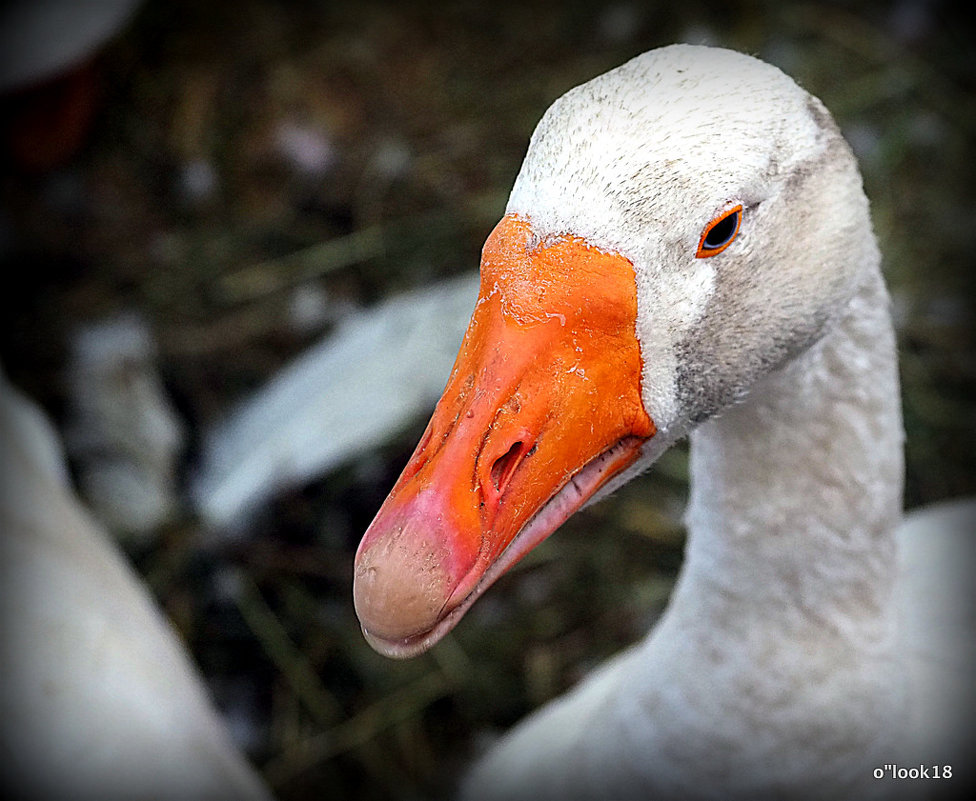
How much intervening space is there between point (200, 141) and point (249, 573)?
5.20ft

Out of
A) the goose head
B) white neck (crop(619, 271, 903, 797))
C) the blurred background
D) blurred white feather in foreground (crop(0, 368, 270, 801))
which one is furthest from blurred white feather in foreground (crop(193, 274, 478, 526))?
the goose head

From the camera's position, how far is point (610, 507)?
2.76m

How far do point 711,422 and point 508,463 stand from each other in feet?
1.48

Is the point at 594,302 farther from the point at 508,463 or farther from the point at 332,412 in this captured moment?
the point at 332,412

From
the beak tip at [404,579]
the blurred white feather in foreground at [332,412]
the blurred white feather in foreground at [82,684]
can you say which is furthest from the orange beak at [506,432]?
the blurred white feather in foreground at [332,412]

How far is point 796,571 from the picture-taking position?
4.57 feet

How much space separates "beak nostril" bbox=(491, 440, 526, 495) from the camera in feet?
3.19

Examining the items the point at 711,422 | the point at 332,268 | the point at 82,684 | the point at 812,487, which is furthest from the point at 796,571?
the point at 332,268

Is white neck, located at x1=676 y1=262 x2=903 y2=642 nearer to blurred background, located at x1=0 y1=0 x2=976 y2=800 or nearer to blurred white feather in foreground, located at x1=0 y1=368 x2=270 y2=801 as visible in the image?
blurred white feather in foreground, located at x1=0 y1=368 x2=270 y2=801

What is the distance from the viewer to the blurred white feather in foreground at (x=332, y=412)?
262cm

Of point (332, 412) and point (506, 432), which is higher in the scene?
point (506, 432)

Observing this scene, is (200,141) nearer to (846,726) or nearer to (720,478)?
(720,478)

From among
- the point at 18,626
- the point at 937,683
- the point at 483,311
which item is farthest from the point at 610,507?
the point at 483,311

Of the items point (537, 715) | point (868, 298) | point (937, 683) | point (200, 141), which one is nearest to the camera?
point (868, 298)
